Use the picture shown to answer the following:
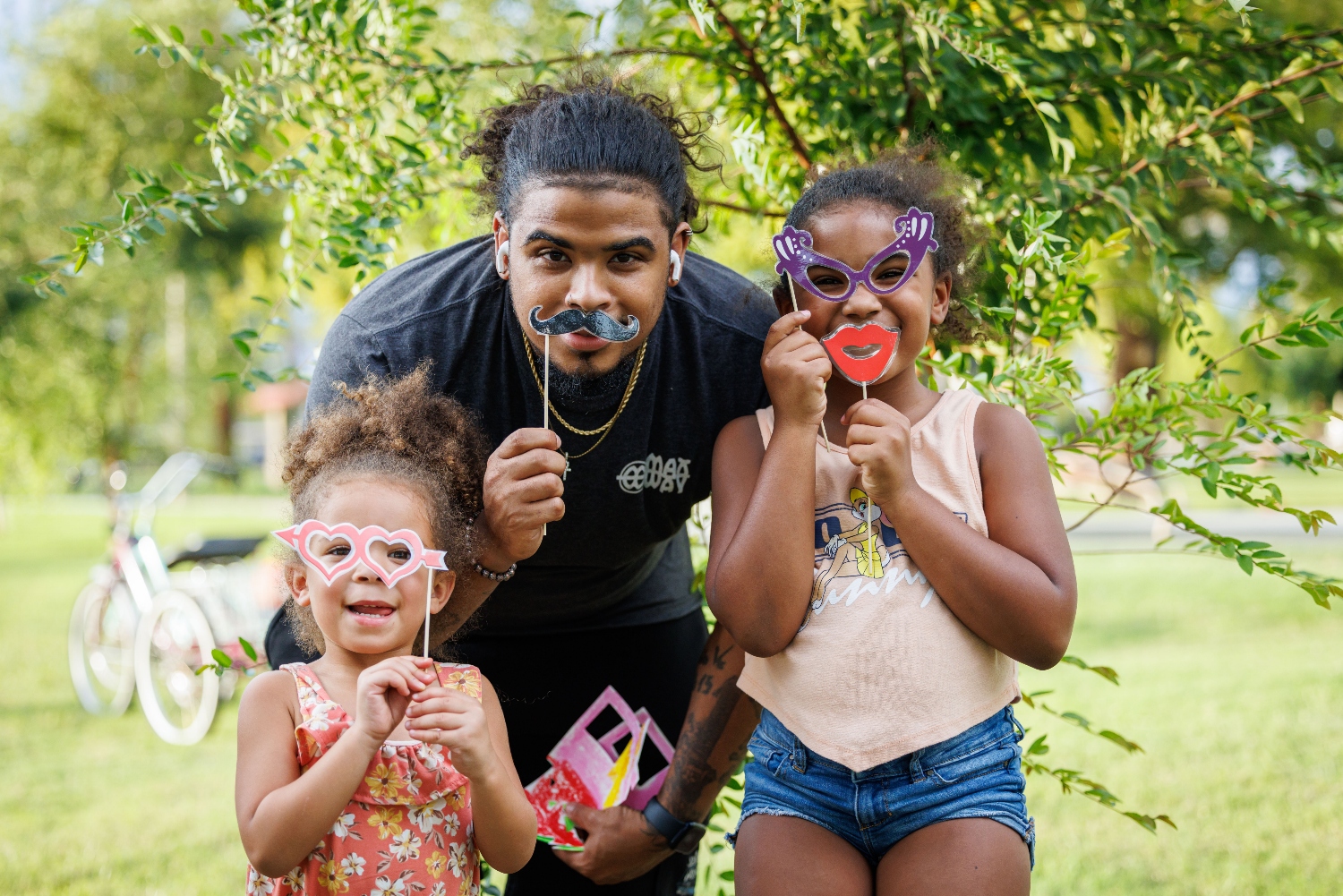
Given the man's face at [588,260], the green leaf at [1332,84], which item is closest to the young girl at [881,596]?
the man's face at [588,260]

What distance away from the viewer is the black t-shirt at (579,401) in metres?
2.38

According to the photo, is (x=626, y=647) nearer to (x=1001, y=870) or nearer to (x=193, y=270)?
(x=1001, y=870)

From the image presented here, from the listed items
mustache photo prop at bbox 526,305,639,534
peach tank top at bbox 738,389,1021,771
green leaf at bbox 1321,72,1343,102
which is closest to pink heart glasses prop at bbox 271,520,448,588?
mustache photo prop at bbox 526,305,639,534

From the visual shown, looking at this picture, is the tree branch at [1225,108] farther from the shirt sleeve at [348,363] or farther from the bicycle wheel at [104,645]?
the bicycle wheel at [104,645]

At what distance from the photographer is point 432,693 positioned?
68.4 inches

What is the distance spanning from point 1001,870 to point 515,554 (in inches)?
38.9

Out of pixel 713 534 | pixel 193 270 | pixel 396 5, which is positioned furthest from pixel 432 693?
pixel 193 270

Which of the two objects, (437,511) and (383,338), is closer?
(437,511)

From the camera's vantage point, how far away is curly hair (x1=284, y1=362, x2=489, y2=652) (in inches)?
81.0

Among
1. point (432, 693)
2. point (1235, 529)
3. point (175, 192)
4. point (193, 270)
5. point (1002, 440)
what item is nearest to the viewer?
point (432, 693)

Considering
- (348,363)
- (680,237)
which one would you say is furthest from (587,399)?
(348,363)

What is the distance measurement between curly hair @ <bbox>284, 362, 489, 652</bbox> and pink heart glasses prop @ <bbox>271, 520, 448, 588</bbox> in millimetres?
148

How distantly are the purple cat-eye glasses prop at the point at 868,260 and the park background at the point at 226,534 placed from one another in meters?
0.88

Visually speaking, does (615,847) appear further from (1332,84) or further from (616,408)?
(1332,84)
